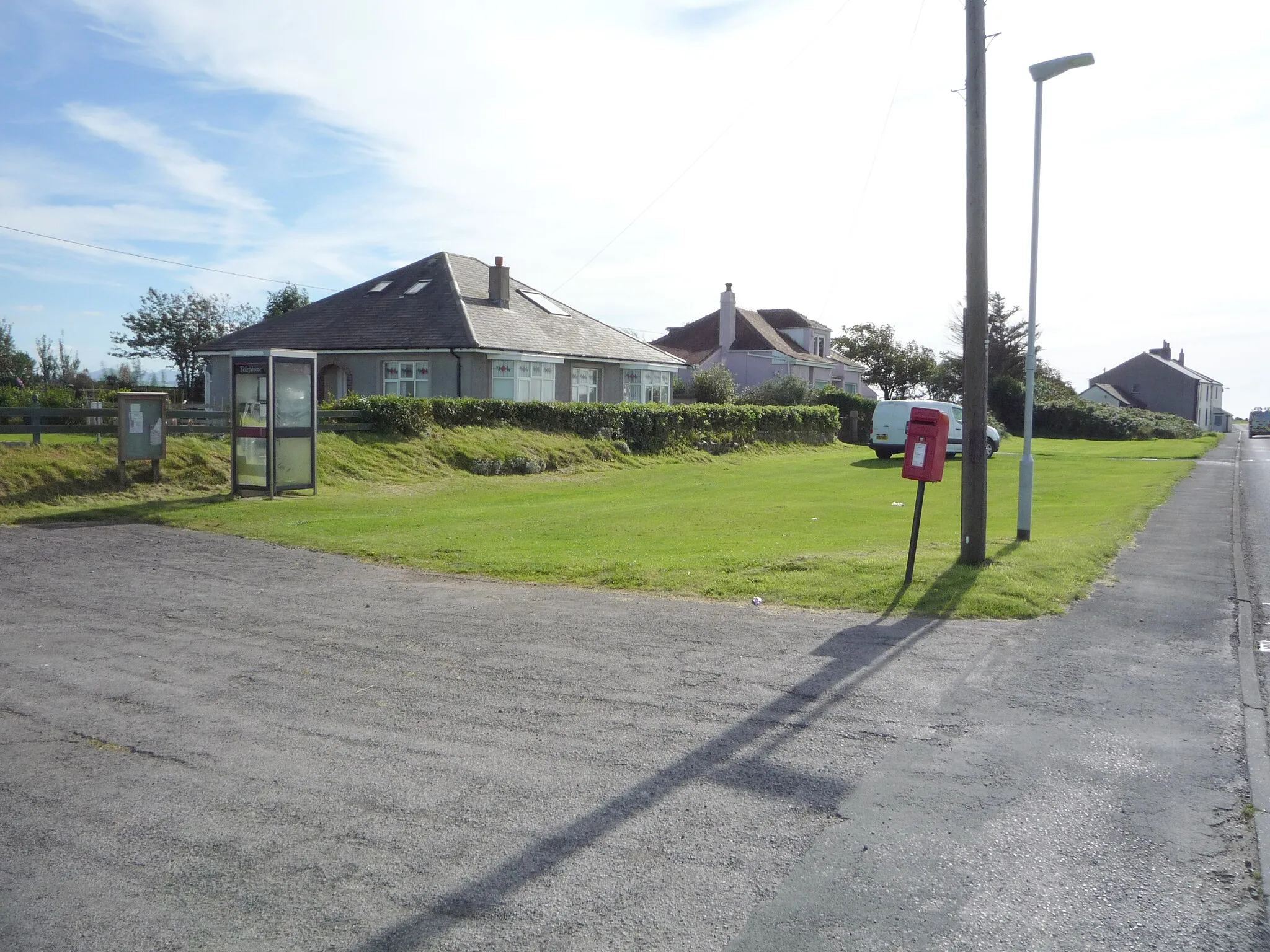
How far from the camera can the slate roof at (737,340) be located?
6406cm

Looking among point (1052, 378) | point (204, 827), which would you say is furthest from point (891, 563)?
point (1052, 378)

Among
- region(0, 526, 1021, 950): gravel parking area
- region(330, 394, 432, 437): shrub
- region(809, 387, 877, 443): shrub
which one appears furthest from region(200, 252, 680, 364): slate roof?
region(0, 526, 1021, 950): gravel parking area

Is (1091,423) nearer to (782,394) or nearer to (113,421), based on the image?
(782,394)

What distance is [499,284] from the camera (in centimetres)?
4056

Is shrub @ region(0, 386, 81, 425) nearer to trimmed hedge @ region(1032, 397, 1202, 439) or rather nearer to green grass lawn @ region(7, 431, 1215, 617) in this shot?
green grass lawn @ region(7, 431, 1215, 617)

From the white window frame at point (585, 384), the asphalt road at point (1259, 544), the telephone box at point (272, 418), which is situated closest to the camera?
the asphalt road at point (1259, 544)

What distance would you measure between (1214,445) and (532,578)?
190 ft

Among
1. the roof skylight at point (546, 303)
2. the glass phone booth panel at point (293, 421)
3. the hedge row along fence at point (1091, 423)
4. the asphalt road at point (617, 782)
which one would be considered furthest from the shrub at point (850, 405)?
the asphalt road at point (617, 782)

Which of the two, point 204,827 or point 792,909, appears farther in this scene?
point 204,827

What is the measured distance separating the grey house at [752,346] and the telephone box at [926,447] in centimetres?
4942

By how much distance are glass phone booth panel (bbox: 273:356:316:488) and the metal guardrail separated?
235 centimetres

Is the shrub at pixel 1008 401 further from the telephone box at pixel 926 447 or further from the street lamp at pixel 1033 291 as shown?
the telephone box at pixel 926 447

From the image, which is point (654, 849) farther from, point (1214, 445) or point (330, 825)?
point (1214, 445)

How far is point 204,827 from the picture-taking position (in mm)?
4523
